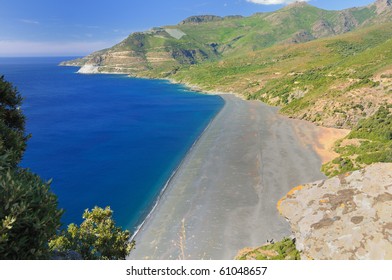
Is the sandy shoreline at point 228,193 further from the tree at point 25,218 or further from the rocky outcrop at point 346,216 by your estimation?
the tree at point 25,218

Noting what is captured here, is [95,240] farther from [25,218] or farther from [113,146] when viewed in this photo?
[113,146]

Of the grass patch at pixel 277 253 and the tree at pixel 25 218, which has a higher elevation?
the tree at pixel 25 218

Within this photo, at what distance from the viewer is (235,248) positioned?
110ft

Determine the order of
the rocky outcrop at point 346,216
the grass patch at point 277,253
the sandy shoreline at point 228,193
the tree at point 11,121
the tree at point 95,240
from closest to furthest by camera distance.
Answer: the tree at point 11,121 → the tree at point 95,240 → the rocky outcrop at point 346,216 → the grass patch at point 277,253 → the sandy shoreline at point 228,193

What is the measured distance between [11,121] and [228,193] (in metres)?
35.0

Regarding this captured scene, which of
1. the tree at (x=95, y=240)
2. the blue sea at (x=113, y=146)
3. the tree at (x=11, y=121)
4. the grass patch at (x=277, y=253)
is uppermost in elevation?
the tree at (x=11, y=121)

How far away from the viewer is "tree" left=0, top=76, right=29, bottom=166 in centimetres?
1566

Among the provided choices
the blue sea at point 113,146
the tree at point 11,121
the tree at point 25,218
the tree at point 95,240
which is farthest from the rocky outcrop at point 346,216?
the blue sea at point 113,146

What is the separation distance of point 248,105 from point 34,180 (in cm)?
12249

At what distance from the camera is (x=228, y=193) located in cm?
4716

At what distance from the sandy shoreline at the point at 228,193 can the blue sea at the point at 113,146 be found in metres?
4.84

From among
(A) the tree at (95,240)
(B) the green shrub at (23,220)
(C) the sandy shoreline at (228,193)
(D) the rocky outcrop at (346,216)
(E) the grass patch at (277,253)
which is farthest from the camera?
(C) the sandy shoreline at (228,193)

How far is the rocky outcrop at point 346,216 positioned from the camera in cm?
1919
